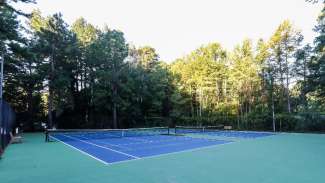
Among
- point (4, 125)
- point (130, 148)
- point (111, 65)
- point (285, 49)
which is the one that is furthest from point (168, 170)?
point (285, 49)

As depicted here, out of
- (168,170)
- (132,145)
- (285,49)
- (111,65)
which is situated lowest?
(132,145)

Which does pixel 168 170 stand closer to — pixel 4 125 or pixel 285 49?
pixel 4 125

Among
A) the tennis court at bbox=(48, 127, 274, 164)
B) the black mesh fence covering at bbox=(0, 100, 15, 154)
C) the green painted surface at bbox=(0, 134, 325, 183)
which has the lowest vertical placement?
the tennis court at bbox=(48, 127, 274, 164)

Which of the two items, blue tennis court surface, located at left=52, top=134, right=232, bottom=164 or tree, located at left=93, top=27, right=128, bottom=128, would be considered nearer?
blue tennis court surface, located at left=52, top=134, right=232, bottom=164

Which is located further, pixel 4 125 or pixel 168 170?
pixel 4 125

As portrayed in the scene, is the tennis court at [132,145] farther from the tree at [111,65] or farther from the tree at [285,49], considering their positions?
the tree at [285,49]

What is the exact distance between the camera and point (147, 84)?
27766 millimetres

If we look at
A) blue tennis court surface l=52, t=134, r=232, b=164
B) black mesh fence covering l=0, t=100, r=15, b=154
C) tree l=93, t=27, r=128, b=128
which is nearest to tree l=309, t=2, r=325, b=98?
blue tennis court surface l=52, t=134, r=232, b=164

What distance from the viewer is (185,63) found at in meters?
34.6

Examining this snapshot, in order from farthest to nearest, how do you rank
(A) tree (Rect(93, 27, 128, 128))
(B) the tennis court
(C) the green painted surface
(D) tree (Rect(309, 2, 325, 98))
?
(A) tree (Rect(93, 27, 128, 128)) < (D) tree (Rect(309, 2, 325, 98)) < (B) the tennis court < (C) the green painted surface

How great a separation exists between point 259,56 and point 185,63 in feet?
37.4

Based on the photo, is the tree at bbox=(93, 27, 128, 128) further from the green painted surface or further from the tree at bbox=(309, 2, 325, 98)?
the tree at bbox=(309, 2, 325, 98)

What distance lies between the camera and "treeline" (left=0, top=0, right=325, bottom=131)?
20564 millimetres

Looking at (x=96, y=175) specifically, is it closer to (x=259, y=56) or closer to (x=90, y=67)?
(x=90, y=67)
